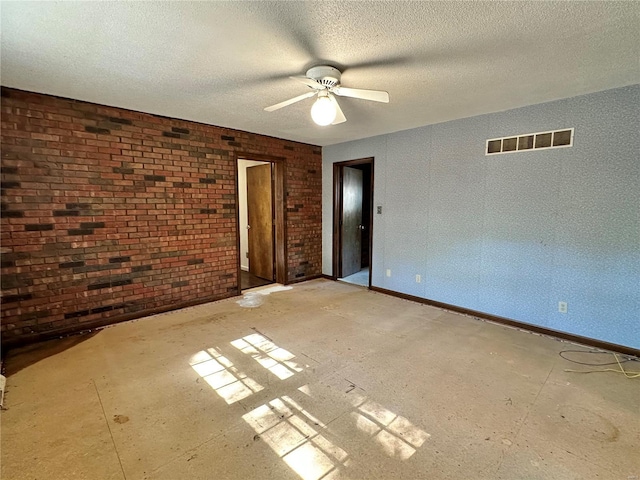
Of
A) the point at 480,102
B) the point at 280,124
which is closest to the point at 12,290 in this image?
the point at 280,124

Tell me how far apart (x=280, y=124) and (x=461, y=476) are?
3829 millimetres

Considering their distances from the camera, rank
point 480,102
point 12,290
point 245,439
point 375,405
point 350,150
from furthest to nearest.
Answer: point 350,150
point 480,102
point 12,290
point 375,405
point 245,439

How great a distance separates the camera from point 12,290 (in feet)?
9.16

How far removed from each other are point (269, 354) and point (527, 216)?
305 centimetres

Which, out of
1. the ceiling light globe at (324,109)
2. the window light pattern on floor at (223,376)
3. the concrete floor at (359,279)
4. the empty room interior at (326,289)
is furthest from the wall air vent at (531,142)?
the window light pattern on floor at (223,376)

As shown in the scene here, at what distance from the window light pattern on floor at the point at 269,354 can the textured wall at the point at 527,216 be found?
7.50 ft

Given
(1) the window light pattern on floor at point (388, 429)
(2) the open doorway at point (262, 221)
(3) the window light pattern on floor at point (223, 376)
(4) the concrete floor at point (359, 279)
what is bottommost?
(1) the window light pattern on floor at point (388, 429)

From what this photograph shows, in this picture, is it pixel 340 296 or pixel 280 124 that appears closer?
pixel 280 124

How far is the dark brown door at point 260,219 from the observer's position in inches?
203

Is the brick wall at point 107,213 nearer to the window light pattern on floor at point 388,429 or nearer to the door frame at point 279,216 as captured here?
the door frame at point 279,216

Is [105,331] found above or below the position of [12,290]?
below

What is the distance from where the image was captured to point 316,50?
203cm

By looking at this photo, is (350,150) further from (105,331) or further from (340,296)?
(105,331)

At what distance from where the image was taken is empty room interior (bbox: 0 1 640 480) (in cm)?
166
